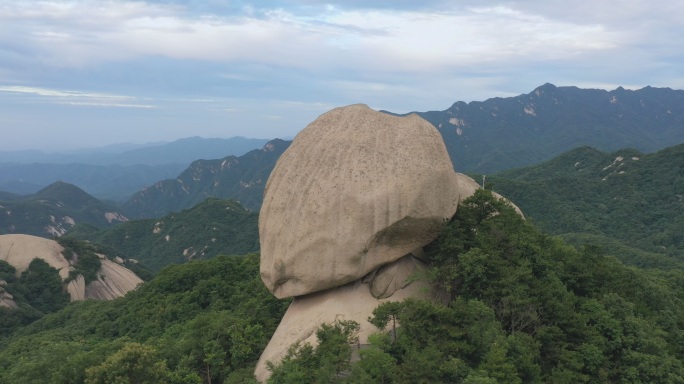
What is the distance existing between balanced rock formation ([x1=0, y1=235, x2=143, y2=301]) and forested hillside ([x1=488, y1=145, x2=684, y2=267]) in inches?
2225

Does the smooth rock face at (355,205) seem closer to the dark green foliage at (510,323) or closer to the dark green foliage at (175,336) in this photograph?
the dark green foliage at (510,323)

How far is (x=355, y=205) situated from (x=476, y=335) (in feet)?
16.4

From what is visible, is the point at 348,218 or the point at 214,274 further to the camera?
the point at 214,274

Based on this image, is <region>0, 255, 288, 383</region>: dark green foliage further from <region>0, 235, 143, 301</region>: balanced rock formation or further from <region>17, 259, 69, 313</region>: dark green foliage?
<region>0, 235, 143, 301</region>: balanced rock formation

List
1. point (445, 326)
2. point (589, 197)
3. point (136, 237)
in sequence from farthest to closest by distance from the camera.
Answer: point (136, 237), point (589, 197), point (445, 326)

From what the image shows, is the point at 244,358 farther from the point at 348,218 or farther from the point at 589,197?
the point at 589,197

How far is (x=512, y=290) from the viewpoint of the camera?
13477 mm

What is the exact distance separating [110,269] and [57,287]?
772 centimetres

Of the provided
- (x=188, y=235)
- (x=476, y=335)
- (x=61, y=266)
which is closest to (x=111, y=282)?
(x=61, y=266)

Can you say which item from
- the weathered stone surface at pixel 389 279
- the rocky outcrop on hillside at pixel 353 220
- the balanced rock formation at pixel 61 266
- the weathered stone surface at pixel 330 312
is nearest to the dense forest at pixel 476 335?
the weathered stone surface at pixel 330 312

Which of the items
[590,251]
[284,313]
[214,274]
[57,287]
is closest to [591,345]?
[590,251]

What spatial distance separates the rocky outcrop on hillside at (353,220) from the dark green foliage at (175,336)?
5.17ft

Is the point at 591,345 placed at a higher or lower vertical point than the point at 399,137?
lower

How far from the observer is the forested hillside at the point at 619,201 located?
64.1 metres
